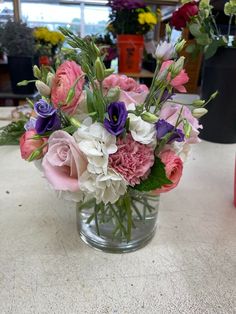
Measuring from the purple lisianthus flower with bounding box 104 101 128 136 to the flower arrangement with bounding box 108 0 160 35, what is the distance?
112 centimetres

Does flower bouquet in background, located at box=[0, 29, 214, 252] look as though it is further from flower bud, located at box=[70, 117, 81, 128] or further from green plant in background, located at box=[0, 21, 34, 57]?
green plant in background, located at box=[0, 21, 34, 57]

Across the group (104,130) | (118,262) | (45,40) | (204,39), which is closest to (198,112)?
(104,130)

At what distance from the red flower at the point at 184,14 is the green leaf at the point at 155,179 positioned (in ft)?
1.96

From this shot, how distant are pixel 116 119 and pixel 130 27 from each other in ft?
3.80

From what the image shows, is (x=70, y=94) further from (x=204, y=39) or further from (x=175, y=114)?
(x=204, y=39)

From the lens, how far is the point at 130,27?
1.32 meters

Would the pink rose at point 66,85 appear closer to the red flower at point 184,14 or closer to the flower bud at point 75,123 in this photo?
the flower bud at point 75,123

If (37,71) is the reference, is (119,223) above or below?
below

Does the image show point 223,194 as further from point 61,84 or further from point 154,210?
point 61,84

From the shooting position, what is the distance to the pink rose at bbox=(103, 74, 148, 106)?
0.37m

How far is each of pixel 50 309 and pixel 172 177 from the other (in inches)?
8.8

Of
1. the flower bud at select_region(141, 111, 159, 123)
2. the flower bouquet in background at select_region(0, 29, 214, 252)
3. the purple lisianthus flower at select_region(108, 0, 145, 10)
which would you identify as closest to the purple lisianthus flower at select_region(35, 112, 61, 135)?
the flower bouquet in background at select_region(0, 29, 214, 252)

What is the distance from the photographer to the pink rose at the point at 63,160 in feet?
1.06

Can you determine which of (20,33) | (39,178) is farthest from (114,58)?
(39,178)
